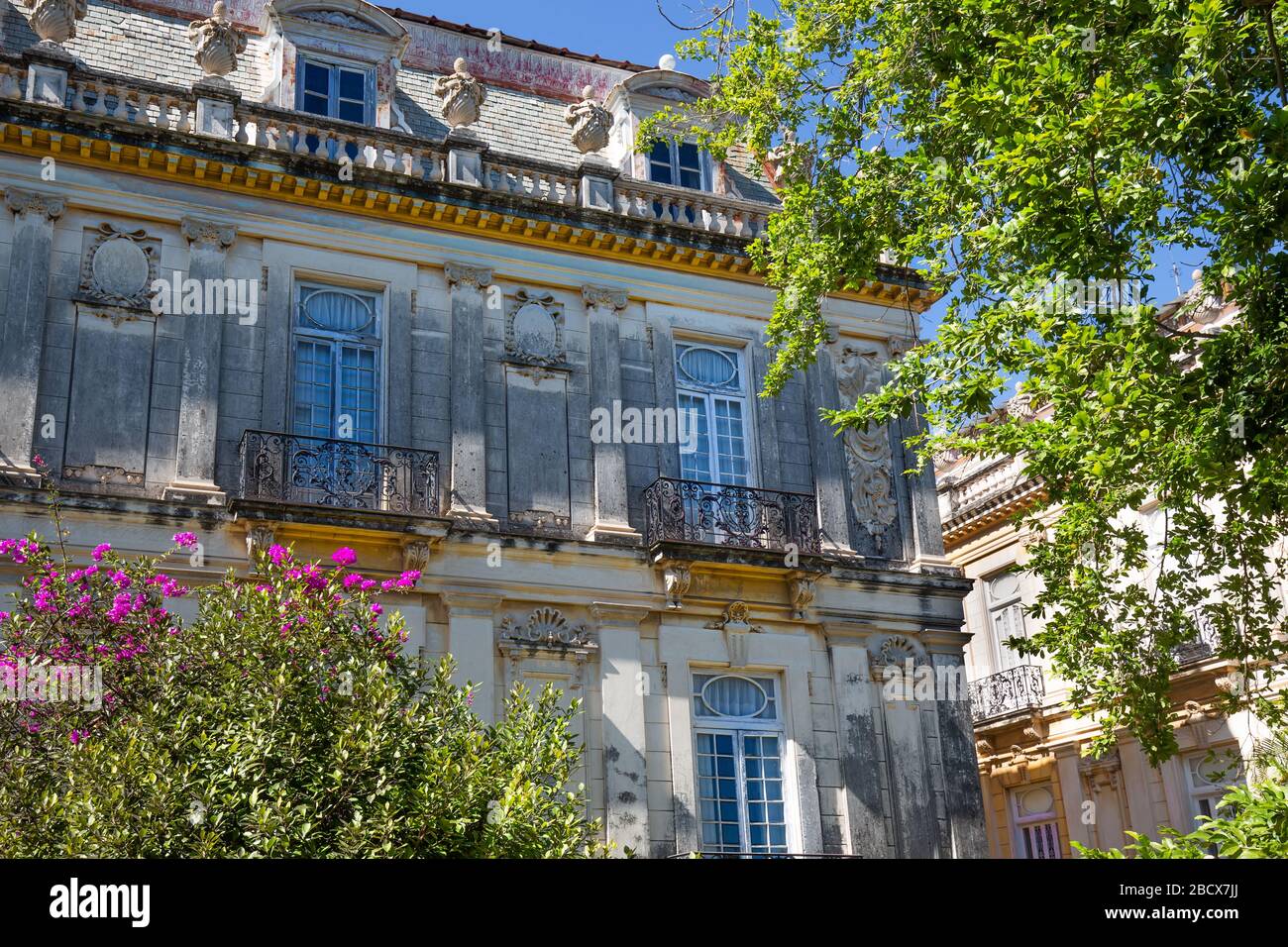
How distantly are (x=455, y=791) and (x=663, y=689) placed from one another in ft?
22.7

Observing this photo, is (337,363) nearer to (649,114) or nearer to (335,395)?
(335,395)

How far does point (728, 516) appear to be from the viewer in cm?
1544

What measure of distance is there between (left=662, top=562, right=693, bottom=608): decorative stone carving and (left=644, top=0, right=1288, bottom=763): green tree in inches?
141

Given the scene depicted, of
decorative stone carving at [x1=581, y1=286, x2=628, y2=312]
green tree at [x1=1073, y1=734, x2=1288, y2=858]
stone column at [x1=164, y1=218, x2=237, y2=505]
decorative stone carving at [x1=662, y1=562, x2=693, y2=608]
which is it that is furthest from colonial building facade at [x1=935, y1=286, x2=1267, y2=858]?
green tree at [x1=1073, y1=734, x2=1288, y2=858]

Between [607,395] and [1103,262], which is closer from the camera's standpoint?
[1103,262]

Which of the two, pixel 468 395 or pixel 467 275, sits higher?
pixel 467 275

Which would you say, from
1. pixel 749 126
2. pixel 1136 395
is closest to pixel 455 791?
pixel 1136 395

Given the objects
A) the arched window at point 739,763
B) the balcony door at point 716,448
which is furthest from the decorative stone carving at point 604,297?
the arched window at point 739,763

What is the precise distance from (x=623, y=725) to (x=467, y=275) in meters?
5.39

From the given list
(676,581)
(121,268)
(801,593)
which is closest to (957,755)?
(801,593)

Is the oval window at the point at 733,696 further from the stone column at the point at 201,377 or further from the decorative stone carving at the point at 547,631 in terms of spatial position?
the stone column at the point at 201,377

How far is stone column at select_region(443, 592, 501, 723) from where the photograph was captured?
13.6m

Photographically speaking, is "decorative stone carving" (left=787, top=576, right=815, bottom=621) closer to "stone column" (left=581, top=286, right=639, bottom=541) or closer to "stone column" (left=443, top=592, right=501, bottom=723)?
"stone column" (left=581, top=286, right=639, bottom=541)
